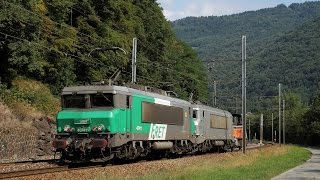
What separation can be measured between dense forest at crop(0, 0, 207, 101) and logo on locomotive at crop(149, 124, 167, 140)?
4.47 meters

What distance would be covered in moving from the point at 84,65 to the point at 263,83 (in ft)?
434

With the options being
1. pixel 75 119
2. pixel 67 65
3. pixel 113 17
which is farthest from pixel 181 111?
pixel 113 17

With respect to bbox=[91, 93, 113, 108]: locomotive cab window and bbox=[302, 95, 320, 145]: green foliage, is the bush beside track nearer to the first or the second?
bbox=[91, 93, 113, 108]: locomotive cab window

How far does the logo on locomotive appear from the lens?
89.6ft

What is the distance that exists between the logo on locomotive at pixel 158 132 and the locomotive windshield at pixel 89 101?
14.5ft

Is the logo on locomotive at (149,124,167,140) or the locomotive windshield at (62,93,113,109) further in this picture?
the logo on locomotive at (149,124,167,140)

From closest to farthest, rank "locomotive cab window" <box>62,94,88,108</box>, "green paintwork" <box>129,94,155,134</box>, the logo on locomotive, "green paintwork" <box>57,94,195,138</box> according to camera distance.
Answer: "green paintwork" <box>57,94,195,138</box> → "locomotive cab window" <box>62,94,88,108</box> → "green paintwork" <box>129,94,155,134</box> → the logo on locomotive

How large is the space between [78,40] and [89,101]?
3178 centimetres

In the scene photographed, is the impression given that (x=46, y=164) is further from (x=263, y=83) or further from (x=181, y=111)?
(x=263, y=83)

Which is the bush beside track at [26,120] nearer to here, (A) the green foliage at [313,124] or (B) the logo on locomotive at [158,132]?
(B) the logo on locomotive at [158,132]

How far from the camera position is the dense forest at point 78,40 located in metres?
41.1

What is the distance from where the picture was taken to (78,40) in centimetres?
5434

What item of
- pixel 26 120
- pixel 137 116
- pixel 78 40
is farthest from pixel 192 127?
pixel 78 40

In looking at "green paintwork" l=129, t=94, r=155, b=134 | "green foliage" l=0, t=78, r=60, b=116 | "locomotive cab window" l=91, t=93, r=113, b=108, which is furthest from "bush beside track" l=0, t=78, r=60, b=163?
"green paintwork" l=129, t=94, r=155, b=134
